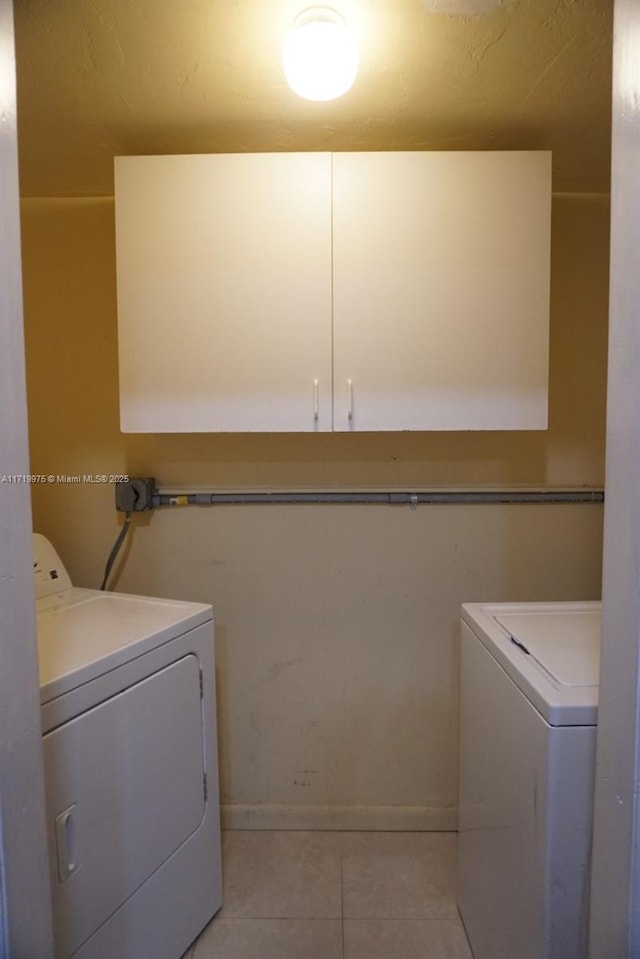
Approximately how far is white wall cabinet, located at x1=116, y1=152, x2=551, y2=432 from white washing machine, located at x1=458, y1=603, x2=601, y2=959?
62 cm

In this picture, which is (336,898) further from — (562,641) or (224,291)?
(224,291)

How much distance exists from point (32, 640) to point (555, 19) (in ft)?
5.26

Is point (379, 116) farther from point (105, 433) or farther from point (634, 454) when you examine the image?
point (105, 433)

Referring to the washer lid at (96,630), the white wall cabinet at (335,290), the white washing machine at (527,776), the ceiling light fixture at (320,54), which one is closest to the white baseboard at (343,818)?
the white washing machine at (527,776)

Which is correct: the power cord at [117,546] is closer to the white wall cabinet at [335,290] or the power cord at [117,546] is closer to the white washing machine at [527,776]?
the white wall cabinet at [335,290]

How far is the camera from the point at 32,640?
0.84m

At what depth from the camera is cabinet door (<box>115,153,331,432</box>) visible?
1445mm

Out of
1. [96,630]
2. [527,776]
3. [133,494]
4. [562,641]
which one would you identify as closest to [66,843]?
[96,630]

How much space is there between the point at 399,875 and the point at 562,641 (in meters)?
1.15

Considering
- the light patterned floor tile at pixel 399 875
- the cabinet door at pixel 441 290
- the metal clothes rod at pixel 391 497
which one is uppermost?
the cabinet door at pixel 441 290

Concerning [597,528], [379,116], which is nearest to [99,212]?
[379,116]

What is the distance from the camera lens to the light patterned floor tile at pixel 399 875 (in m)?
1.64

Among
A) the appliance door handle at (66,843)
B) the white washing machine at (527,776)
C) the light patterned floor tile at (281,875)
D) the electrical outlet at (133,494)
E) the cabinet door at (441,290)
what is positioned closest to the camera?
the white washing machine at (527,776)

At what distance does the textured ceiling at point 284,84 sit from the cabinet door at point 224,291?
133 mm
